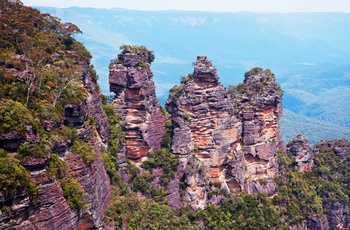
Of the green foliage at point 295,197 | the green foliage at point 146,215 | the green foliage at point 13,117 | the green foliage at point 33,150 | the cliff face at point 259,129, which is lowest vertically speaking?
the green foliage at point 295,197

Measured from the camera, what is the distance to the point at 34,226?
2114 cm

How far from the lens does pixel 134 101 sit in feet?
136

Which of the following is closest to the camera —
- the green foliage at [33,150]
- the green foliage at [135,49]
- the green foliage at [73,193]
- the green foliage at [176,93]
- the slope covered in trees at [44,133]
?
the slope covered in trees at [44,133]

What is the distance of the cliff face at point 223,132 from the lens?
4234 centimetres

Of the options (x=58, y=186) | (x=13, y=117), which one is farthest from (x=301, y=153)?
(x=13, y=117)

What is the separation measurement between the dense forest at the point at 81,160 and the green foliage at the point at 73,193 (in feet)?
0.17

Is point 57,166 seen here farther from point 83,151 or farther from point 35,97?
point 35,97

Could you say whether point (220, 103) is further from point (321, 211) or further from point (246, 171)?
point (321, 211)

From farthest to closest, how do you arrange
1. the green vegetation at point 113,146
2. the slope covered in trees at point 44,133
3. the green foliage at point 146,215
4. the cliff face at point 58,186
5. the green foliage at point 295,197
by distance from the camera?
the green foliage at point 295,197
the green vegetation at point 113,146
the green foliage at point 146,215
the slope covered in trees at point 44,133
the cliff face at point 58,186

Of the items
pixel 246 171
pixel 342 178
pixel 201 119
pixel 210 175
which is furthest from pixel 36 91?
pixel 342 178

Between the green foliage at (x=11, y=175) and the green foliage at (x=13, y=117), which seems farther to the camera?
the green foliage at (x=13, y=117)

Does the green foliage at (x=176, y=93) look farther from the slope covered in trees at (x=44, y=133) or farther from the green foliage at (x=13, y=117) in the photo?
the green foliage at (x=13, y=117)

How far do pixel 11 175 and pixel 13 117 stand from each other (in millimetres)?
2963

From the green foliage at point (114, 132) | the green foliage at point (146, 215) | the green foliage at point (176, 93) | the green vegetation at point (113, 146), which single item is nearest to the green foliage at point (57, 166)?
the green foliage at point (146, 215)
